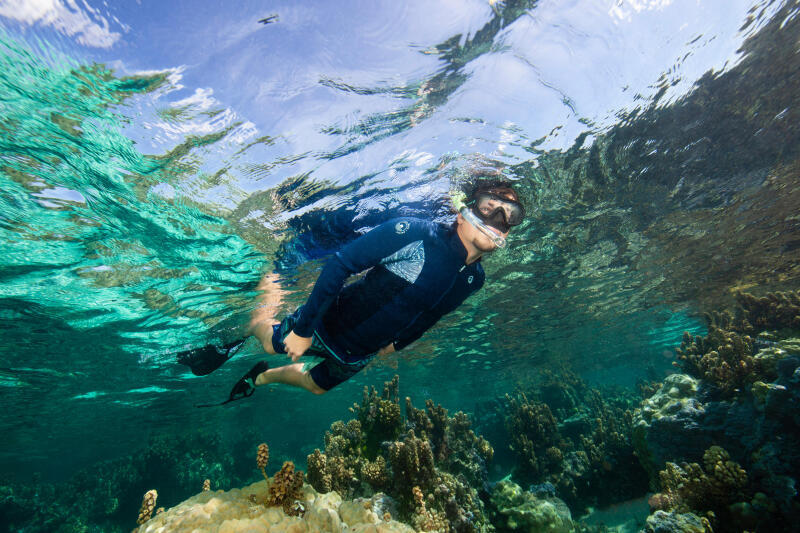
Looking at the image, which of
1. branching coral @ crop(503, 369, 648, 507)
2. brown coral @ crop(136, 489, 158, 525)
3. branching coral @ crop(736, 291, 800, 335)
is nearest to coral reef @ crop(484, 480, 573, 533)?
branching coral @ crop(503, 369, 648, 507)

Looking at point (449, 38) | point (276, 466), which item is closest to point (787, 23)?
point (449, 38)

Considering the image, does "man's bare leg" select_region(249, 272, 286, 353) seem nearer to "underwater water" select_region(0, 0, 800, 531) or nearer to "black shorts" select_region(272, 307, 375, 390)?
"underwater water" select_region(0, 0, 800, 531)

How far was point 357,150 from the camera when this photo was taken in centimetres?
721

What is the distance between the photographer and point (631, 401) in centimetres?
1778

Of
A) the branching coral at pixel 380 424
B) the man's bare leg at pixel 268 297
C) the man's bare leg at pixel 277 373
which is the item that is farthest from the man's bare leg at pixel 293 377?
the man's bare leg at pixel 268 297

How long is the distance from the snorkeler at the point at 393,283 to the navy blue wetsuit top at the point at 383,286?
0.04 ft

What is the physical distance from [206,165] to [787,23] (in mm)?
11917

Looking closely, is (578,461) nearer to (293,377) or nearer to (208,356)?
(293,377)

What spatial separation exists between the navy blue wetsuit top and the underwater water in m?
3.72

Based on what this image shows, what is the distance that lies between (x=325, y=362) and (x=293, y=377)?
86cm

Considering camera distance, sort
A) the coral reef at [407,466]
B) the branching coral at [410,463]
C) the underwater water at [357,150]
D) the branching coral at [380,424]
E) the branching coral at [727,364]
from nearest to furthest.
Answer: the coral reef at [407,466] < the branching coral at [410,463] < the underwater water at [357,150] < the branching coral at [727,364] < the branching coral at [380,424]

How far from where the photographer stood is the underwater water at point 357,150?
5.06 metres

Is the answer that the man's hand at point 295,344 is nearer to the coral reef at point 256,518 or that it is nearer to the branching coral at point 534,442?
the coral reef at point 256,518

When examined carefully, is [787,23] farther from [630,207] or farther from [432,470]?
[432,470]
